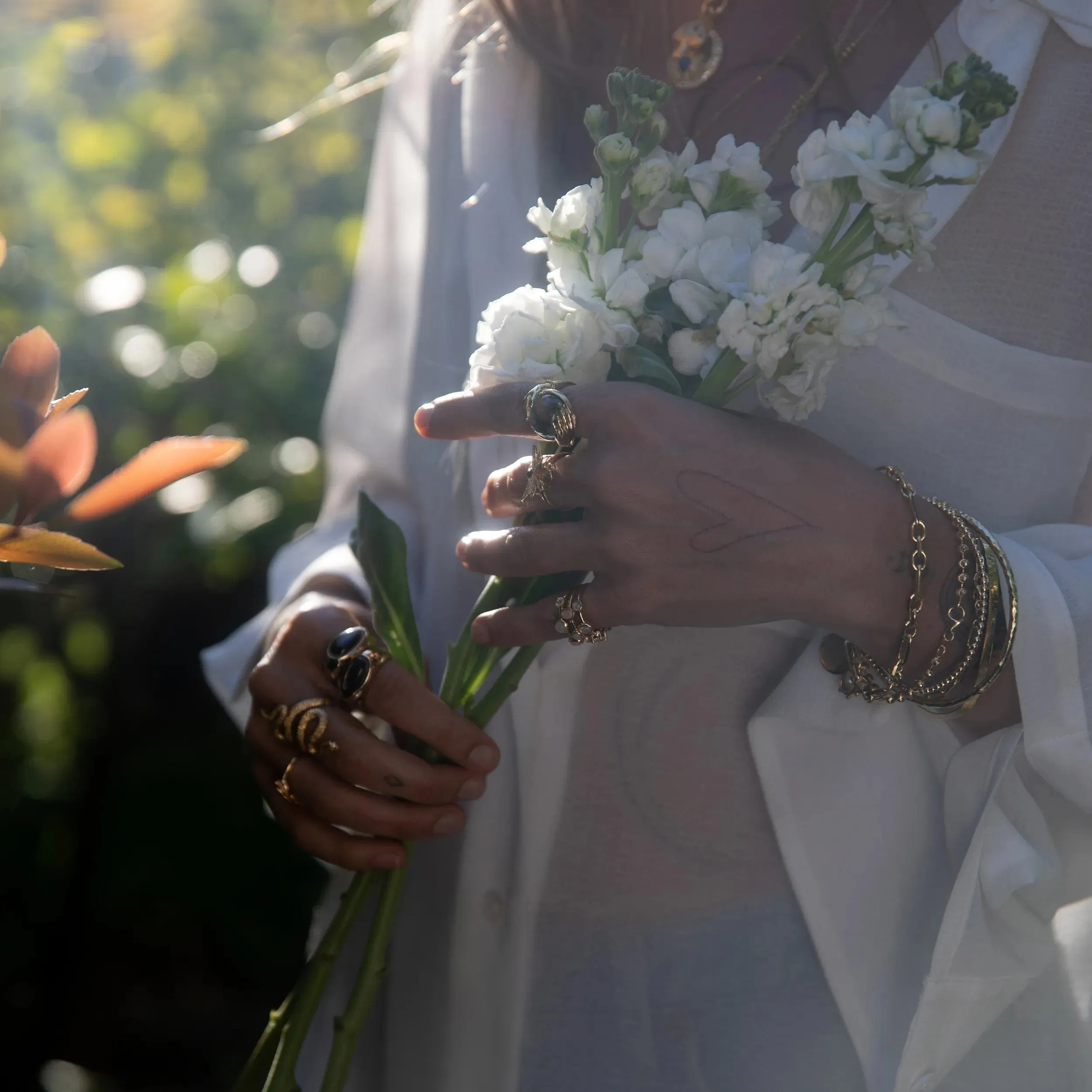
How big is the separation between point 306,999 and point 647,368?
64cm

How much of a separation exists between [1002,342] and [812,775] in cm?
47

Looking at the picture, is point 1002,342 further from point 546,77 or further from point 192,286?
point 192,286

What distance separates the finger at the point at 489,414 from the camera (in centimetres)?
94

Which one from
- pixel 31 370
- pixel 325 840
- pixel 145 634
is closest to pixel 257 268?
pixel 145 634

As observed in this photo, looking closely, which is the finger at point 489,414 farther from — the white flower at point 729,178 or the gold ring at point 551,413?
the white flower at point 729,178

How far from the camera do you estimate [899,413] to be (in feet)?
3.73

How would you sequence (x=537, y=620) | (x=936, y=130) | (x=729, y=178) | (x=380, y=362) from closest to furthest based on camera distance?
(x=936, y=130) < (x=729, y=178) < (x=537, y=620) < (x=380, y=362)

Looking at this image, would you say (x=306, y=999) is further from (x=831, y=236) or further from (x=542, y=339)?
(x=831, y=236)

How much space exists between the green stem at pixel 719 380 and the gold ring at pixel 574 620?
20 cm

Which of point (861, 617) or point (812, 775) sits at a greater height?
point (861, 617)

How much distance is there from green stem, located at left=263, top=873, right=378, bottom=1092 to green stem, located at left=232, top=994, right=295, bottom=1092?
11 millimetres

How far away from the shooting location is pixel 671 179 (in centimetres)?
92

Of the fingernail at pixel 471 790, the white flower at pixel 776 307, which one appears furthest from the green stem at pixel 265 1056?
the white flower at pixel 776 307

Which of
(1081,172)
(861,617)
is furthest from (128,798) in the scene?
(1081,172)
